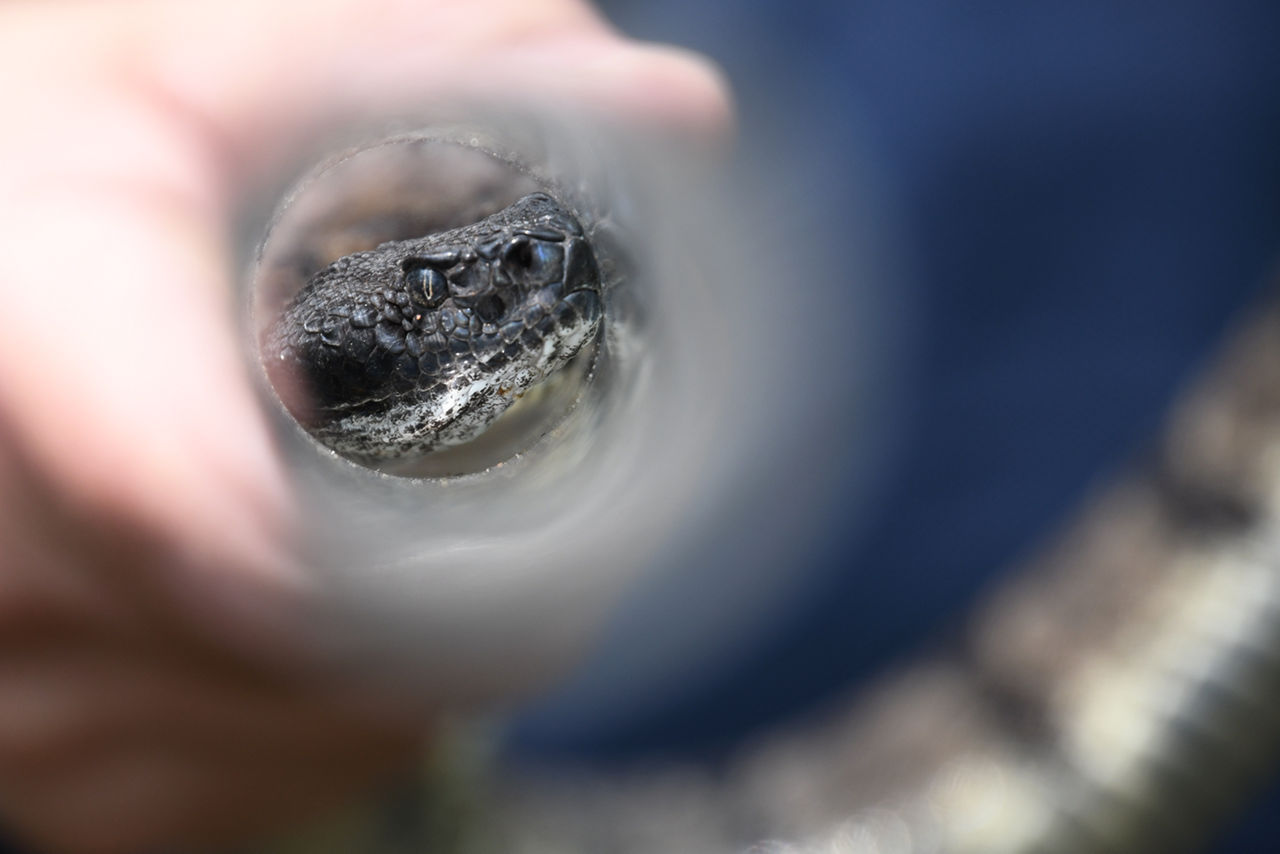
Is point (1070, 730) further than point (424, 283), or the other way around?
point (1070, 730)

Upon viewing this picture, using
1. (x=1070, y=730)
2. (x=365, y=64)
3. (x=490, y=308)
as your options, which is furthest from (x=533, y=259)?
(x=1070, y=730)

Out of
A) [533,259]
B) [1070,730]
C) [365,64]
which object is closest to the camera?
[533,259]

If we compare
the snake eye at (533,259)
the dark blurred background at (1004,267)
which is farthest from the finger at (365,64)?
the dark blurred background at (1004,267)

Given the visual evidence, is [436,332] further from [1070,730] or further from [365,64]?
[1070,730]

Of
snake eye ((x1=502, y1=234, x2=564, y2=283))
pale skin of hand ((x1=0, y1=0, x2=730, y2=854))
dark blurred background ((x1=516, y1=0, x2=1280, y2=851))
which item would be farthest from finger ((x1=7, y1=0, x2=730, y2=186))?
dark blurred background ((x1=516, y1=0, x2=1280, y2=851))

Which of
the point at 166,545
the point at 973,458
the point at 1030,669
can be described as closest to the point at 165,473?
the point at 166,545

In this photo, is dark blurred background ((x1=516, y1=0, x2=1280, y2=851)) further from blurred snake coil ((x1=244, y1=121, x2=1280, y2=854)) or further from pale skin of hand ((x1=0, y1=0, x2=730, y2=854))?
pale skin of hand ((x1=0, y1=0, x2=730, y2=854))

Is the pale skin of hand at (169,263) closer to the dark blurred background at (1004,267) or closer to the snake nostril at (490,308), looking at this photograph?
the snake nostril at (490,308)

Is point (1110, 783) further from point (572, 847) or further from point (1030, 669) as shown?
point (572, 847)

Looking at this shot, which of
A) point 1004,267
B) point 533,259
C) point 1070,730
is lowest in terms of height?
point 533,259
